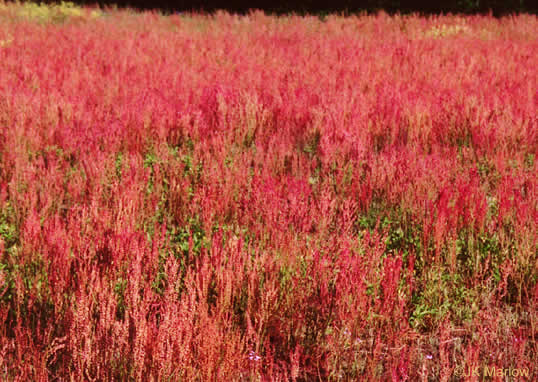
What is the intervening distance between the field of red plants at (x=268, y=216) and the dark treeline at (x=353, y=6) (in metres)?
10.1

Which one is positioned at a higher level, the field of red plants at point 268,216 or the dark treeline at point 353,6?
the dark treeline at point 353,6

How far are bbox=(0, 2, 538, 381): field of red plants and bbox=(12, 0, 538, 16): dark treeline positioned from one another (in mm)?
10083

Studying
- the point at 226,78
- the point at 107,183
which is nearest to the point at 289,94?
the point at 226,78

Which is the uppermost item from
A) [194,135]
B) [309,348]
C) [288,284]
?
[194,135]

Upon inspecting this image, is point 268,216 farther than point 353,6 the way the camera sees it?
No

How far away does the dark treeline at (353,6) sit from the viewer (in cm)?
1872

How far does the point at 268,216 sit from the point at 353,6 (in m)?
18.6

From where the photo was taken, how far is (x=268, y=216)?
3.42 meters

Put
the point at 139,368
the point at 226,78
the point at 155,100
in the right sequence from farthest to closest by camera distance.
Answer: the point at 226,78, the point at 155,100, the point at 139,368

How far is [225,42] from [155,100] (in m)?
5.13

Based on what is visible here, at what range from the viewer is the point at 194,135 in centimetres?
558

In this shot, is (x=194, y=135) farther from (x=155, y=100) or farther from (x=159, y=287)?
(x=159, y=287)

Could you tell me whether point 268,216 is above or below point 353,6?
below

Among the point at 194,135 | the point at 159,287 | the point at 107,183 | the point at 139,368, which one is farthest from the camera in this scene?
the point at 194,135
